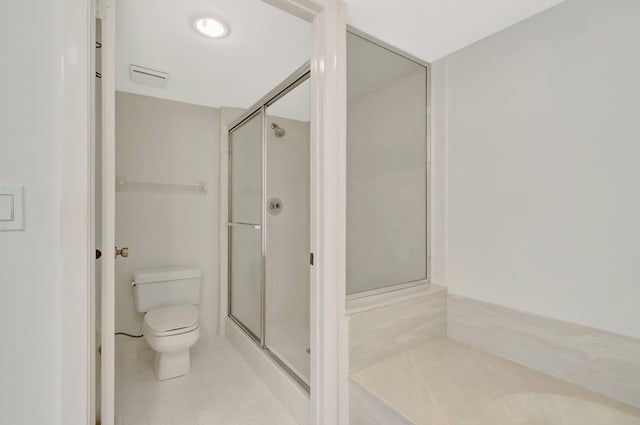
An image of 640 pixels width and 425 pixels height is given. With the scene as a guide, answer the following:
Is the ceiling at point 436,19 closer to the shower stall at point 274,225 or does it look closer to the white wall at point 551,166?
the white wall at point 551,166

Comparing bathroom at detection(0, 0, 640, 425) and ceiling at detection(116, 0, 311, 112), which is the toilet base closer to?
bathroom at detection(0, 0, 640, 425)

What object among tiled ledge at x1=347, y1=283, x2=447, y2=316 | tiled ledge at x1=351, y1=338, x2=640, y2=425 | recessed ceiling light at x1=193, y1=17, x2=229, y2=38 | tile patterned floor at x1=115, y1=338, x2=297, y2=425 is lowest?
tile patterned floor at x1=115, y1=338, x2=297, y2=425

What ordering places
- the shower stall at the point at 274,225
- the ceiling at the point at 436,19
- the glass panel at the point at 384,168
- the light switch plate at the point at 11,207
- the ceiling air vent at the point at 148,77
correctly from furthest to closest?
the shower stall at the point at 274,225, the ceiling air vent at the point at 148,77, the glass panel at the point at 384,168, the ceiling at the point at 436,19, the light switch plate at the point at 11,207

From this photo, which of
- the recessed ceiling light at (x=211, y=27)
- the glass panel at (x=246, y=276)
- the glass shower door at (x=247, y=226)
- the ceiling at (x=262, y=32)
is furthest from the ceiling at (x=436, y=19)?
the glass panel at (x=246, y=276)

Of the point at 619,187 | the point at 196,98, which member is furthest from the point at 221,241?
the point at 619,187

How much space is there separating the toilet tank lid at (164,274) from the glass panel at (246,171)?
0.57 meters

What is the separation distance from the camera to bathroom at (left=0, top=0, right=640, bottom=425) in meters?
0.81

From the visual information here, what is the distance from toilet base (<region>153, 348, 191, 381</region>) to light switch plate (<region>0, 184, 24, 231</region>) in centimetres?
154

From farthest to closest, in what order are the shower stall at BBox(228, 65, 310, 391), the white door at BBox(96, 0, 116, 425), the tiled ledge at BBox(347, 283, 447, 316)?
the shower stall at BBox(228, 65, 310, 391) → the tiled ledge at BBox(347, 283, 447, 316) → the white door at BBox(96, 0, 116, 425)

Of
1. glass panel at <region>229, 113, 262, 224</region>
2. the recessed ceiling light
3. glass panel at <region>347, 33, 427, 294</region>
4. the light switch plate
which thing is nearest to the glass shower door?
glass panel at <region>229, 113, 262, 224</region>

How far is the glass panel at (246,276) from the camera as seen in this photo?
2277mm

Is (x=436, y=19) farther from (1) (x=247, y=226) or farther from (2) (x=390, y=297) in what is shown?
(1) (x=247, y=226)

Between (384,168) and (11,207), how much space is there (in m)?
1.58

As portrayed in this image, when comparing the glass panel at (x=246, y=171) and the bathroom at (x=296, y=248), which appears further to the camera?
the glass panel at (x=246, y=171)
